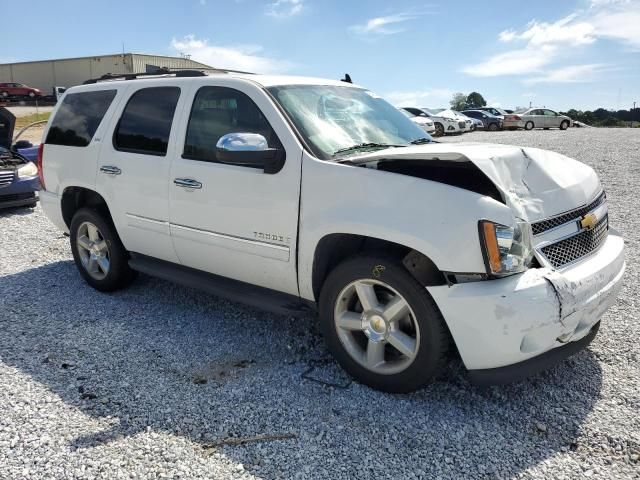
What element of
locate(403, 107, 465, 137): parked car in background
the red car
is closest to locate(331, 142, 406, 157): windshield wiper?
locate(403, 107, 465, 137): parked car in background

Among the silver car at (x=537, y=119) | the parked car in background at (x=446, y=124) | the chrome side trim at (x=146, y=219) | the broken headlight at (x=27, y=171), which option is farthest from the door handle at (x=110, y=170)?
the silver car at (x=537, y=119)

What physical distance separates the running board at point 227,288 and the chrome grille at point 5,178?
542 cm

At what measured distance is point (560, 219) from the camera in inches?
121

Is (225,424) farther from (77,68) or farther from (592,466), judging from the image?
(77,68)

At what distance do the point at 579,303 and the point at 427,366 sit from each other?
34.9 inches

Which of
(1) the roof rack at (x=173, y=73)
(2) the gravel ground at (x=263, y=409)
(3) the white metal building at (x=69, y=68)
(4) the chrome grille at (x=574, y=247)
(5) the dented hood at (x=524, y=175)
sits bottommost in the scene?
(2) the gravel ground at (x=263, y=409)

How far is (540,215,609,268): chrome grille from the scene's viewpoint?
2975 mm

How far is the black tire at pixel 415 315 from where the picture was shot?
9.64 ft

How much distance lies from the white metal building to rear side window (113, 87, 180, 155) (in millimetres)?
48535

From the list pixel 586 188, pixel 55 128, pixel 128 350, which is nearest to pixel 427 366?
pixel 586 188

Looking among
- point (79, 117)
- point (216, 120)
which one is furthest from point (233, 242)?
point (79, 117)

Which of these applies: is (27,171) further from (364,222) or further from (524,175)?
(524,175)

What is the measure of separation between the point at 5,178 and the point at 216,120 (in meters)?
6.55

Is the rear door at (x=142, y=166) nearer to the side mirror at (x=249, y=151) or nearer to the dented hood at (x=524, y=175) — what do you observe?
the side mirror at (x=249, y=151)
